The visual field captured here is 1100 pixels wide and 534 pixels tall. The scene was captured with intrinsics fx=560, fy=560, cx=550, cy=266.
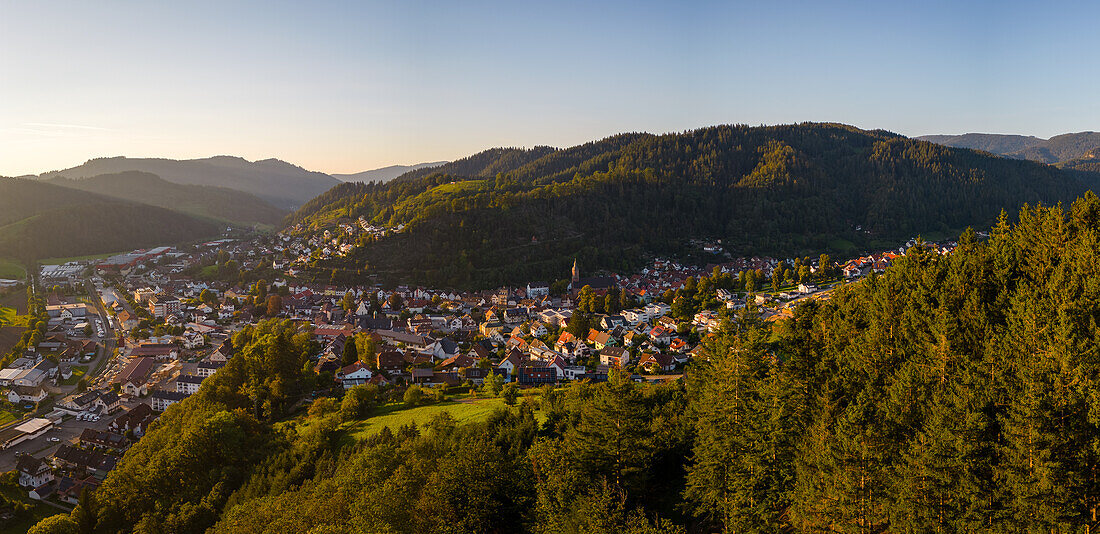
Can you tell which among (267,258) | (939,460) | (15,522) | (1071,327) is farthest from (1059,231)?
(267,258)

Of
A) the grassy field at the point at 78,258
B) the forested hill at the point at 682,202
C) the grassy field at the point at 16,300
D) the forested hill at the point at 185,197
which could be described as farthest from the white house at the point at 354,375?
the forested hill at the point at 185,197

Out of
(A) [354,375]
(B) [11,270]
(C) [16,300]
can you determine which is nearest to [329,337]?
(A) [354,375]

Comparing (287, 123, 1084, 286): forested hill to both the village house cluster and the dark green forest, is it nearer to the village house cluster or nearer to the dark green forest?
the village house cluster

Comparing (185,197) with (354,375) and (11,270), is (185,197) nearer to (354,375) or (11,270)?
(11,270)

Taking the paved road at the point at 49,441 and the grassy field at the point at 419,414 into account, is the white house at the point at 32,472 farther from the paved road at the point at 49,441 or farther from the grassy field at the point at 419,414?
the grassy field at the point at 419,414

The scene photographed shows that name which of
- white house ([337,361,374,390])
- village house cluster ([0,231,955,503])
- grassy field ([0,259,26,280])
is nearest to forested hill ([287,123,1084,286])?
village house cluster ([0,231,955,503])

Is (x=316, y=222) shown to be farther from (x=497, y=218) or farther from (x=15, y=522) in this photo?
(x=15, y=522)
